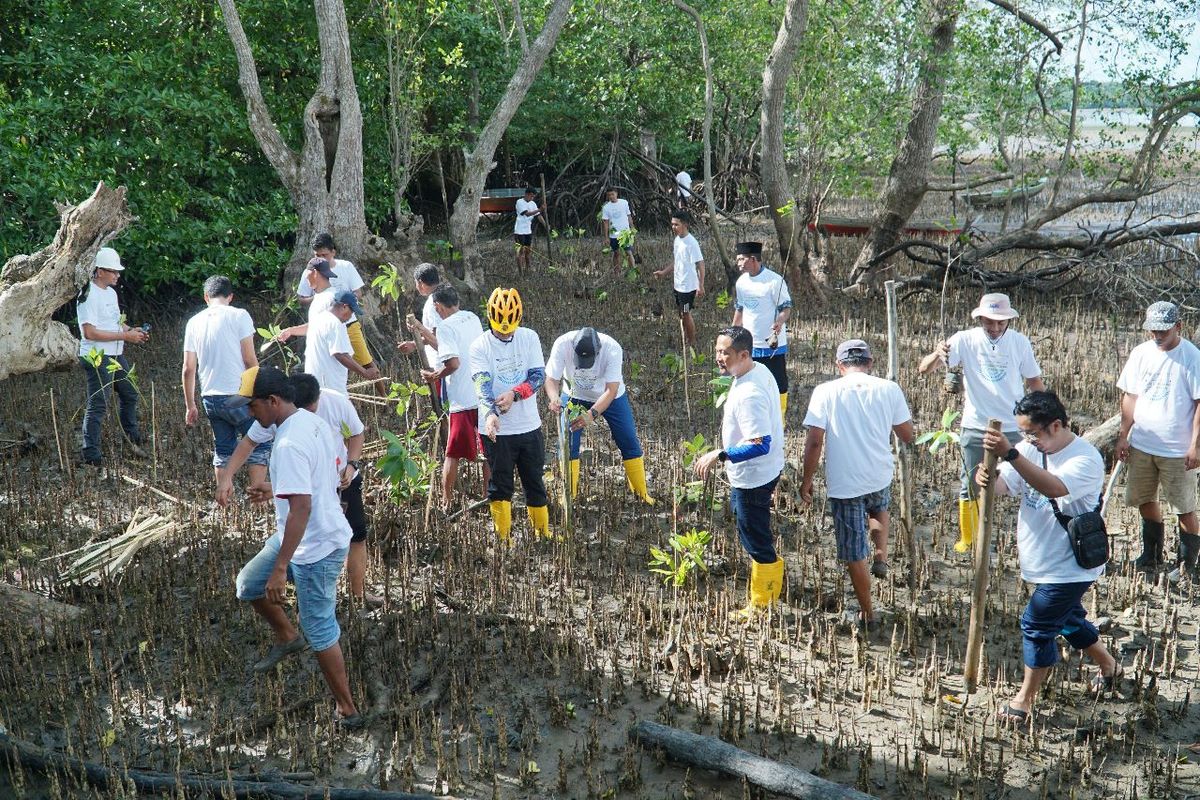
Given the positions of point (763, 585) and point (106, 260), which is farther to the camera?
point (106, 260)

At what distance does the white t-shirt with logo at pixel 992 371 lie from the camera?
609 centimetres

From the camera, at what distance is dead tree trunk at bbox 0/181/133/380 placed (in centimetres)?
614

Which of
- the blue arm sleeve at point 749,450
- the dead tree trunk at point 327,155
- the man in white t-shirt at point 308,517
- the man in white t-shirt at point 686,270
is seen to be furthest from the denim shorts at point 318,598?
the dead tree trunk at point 327,155

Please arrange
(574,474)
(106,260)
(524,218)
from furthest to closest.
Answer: (524,218) → (106,260) → (574,474)

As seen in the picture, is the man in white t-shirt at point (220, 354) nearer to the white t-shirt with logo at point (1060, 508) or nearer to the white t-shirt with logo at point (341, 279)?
the white t-shirt with logo at point (341, 279)

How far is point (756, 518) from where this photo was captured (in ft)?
17.7

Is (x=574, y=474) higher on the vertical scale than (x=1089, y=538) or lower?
lower

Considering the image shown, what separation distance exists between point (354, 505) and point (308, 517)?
1.12 m

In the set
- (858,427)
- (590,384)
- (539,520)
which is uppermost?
(590,384)

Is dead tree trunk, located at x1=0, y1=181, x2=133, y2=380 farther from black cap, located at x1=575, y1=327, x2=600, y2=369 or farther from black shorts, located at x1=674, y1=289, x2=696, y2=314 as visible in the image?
black shorts, located at x1=674, y1=289, x2=696, y2=314

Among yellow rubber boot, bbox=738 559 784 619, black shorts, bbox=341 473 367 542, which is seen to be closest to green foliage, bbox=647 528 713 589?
yellow rubber boot, bbox=738 559 784 619

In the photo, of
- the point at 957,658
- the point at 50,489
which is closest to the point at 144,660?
the point at 50,489

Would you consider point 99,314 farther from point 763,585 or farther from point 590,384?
point 763,585

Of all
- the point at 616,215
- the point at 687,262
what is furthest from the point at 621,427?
the point at 616,215
